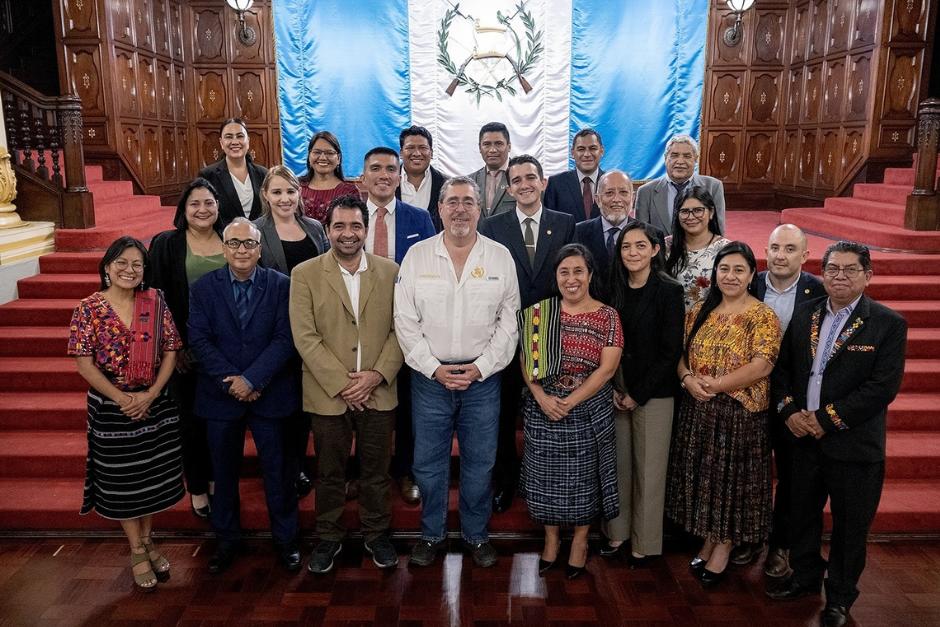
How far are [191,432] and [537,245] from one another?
1.85m

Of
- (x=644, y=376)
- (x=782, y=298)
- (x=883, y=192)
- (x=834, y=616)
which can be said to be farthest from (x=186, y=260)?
Result: (x=883, y=192)

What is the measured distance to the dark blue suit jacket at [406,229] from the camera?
11.3 feet

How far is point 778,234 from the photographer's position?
9.36 feet

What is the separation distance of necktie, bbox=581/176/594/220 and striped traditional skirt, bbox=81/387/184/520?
2.39 m

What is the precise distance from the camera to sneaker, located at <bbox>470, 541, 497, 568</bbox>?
3.18 metres

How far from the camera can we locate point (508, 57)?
7535 mm

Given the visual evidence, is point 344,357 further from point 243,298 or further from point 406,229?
point 406,229

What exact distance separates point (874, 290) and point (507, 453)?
3.10 meters

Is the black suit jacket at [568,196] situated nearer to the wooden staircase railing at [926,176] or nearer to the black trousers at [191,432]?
the black trousers at [191,432]

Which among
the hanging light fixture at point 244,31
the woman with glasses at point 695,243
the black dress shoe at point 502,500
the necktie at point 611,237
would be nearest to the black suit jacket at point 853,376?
the woman with glasses at point 695,243

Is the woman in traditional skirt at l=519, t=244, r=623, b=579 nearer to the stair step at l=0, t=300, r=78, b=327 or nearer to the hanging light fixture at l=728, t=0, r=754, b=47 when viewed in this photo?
the stair step at l=0, t=300, r=78, b=327

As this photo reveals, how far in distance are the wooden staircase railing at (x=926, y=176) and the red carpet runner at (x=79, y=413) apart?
25 centimetres

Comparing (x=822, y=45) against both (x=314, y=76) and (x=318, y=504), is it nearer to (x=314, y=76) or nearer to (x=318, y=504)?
(x=314, y=76)

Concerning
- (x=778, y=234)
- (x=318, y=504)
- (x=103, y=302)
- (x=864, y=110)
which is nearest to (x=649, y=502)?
(x=778, y=234)
